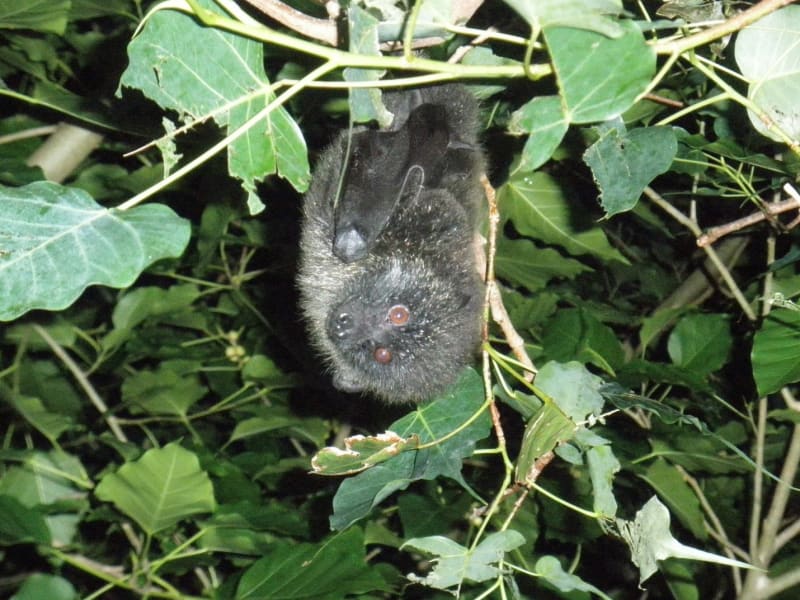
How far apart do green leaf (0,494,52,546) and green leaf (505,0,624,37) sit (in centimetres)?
198

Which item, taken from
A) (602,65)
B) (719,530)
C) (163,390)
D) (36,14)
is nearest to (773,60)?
(602,65)

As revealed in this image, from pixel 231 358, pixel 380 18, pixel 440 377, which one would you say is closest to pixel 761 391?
pixel 440 377

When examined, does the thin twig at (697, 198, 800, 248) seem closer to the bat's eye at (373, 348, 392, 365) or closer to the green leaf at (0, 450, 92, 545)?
the bat's eye at (373, 348, 392, 365)

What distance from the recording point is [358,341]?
285 centimetres

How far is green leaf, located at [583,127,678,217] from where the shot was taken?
62.8 inches

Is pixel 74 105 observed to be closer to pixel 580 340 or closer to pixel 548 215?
pixel 548 215

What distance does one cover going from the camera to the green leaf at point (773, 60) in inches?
58.3

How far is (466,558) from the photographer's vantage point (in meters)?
1.64

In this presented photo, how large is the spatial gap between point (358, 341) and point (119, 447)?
3.66ft

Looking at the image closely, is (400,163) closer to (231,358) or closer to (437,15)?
(437,15)

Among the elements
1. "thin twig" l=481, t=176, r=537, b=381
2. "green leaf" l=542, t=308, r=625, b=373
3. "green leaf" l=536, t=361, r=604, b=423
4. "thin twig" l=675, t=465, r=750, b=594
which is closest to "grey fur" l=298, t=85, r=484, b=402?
"green leaf" l=542, t=308, r=625, b=373

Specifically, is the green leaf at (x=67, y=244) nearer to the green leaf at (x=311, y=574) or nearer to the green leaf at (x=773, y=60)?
the green leaf at (x=773, y=60)

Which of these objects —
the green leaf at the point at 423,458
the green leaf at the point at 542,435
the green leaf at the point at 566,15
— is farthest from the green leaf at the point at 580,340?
the green leaf at the point at 566,15

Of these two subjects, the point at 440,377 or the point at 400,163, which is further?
the point at 440,377
